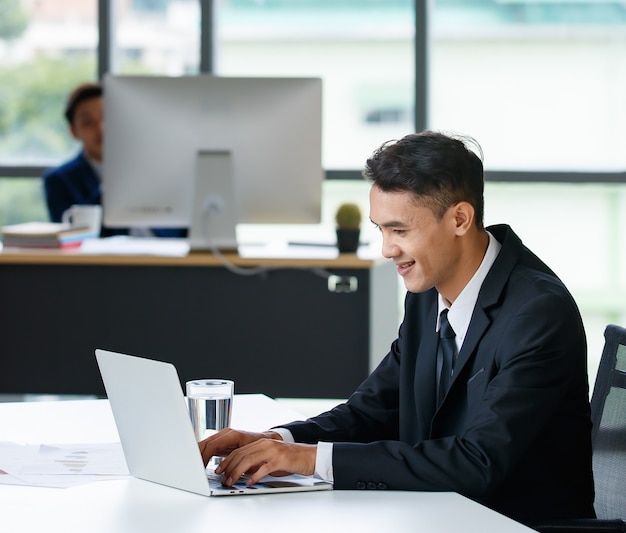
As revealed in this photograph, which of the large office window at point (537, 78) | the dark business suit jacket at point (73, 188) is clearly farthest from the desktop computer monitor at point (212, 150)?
the large office window at point (537, 78)

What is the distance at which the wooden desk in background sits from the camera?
12.6 ft

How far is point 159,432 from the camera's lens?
5.16 ft

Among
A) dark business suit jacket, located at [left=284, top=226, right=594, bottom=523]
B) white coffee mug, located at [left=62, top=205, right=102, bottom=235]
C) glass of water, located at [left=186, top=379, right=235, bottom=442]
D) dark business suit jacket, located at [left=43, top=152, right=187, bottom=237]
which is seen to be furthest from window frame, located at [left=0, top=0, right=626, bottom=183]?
glass of water, located at [left=186, top=379, right=235, bottom=442]

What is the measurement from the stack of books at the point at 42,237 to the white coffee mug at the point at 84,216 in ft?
0.47

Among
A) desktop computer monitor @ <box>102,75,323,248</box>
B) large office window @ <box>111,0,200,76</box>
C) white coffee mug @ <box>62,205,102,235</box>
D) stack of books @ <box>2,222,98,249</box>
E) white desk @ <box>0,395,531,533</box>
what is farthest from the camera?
large office window @ <box>111,0,200,76</box>

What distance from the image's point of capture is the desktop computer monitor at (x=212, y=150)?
3.68 metres

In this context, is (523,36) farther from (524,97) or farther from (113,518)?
(113,518)

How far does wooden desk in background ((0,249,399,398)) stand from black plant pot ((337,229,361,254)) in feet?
0.25

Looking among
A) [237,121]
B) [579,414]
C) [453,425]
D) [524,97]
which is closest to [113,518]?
[453,425]

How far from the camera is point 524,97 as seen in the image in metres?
5.12

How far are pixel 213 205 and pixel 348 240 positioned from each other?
507 millimetres

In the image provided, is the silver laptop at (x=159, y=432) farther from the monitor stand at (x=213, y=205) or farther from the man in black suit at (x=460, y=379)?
the monitor stand at (x=213, y=205)

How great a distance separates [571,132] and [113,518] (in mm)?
4043

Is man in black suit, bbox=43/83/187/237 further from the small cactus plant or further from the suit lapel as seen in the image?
the suit lapel
